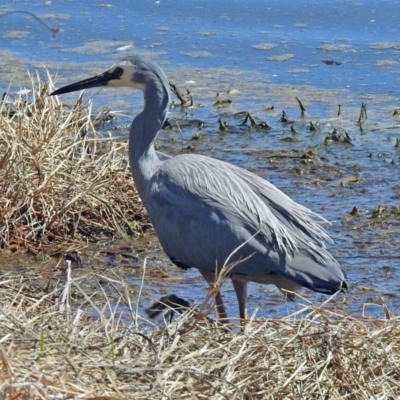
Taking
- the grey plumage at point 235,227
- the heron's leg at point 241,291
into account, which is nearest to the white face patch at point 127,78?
the grey plumage at point 235,227

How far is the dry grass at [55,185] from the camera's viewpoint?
6.30 metres

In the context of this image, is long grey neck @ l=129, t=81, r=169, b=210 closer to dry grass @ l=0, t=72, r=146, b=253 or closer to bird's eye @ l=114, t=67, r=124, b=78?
bird's eye @ l=114, t=67, r=124, b=78

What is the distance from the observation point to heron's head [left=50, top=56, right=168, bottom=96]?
605 centimetres

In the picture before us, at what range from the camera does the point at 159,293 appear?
19.6 ft

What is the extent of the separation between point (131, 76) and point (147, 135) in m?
0.34

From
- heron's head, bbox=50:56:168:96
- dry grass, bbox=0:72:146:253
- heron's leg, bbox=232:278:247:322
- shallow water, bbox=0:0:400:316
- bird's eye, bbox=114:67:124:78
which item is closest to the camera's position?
heron's leg, bbox=232:278:247:322

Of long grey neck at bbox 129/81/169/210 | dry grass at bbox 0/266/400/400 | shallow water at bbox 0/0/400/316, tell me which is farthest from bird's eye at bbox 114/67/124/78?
dry grass at bbox 0/266/400/400

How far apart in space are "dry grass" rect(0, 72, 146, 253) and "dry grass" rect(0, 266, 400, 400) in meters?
1.70

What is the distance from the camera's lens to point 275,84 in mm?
9555

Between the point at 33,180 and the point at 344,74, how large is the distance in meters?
4.04

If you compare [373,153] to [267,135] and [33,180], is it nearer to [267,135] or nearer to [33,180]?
[267,135]

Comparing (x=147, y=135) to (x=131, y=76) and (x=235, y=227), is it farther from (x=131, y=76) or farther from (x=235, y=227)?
(x=235, y=227)

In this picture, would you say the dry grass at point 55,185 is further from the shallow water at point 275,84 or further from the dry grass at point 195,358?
the dry grass at point 195,358

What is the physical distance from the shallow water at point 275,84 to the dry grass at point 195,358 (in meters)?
1.45
